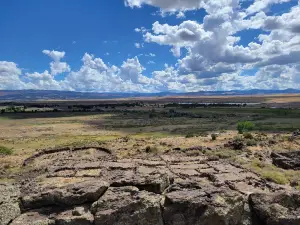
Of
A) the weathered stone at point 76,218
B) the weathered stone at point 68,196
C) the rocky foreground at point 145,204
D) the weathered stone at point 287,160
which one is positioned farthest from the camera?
the weathered stone at point 287,160

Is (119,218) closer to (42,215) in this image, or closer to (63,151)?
(42,215)

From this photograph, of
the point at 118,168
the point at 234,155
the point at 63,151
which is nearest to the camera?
the point at 118,168

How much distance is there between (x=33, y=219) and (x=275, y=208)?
8.37m

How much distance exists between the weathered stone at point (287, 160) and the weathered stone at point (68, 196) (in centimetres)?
1490

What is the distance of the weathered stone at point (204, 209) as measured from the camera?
42.0 feet

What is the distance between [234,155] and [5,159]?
761 inches

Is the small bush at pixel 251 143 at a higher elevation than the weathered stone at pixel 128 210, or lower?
lower

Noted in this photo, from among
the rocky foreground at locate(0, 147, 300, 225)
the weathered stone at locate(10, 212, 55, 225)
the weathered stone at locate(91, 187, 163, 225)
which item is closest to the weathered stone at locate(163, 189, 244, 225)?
the rocky foreground at locate(0, 147, 300, 225)

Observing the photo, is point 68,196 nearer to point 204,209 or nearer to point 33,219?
point 33,219

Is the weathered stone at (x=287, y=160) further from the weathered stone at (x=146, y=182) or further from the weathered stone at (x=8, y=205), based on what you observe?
the weathered stone at (x=8, y=205)

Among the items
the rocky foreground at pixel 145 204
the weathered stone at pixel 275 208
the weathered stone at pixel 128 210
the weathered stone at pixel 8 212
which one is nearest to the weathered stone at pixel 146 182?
the rocky foreground at pixel 145 204

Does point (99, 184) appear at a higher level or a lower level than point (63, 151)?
higher

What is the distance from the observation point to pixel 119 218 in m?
12.9

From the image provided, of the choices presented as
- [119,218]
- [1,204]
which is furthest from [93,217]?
[1,204]
